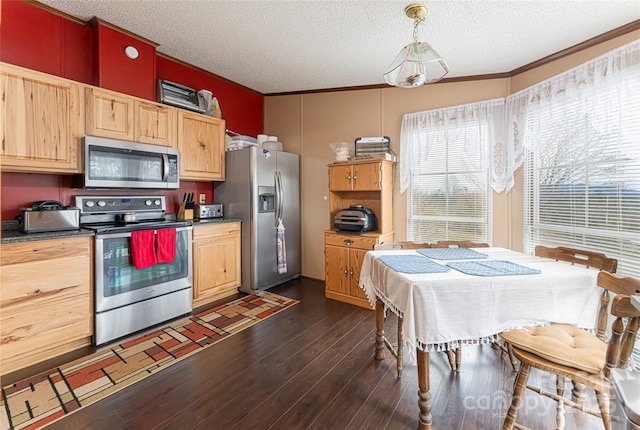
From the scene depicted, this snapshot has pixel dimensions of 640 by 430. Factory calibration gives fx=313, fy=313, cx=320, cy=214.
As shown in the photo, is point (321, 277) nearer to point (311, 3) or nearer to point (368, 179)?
point (368, 179)

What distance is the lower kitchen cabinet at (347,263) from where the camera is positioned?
11.7 ft

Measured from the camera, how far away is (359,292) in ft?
11.8

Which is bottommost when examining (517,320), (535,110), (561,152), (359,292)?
(359,292)

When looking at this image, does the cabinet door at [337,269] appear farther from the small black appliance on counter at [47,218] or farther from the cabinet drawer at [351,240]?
the small black appliance on counter at [47,218]

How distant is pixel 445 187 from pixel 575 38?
1740 mm

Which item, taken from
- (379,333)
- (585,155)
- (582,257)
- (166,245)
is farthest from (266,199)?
(585,155)

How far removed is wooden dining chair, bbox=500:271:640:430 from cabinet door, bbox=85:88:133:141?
3420 mm

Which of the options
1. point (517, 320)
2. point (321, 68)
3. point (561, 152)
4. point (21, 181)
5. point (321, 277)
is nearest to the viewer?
point (517, 320)

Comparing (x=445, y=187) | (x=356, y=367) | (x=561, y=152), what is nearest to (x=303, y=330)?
(x=356, y=367)

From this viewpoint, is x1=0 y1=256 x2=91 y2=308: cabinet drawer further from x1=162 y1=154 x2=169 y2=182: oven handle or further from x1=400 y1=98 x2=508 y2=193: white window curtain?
x1=400 y1=98 x2=508 y2=193: white window curtain

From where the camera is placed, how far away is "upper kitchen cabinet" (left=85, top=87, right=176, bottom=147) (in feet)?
8.97

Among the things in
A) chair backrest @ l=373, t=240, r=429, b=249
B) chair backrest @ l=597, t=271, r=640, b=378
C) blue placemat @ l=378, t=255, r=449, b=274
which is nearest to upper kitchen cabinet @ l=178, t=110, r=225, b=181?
chair backrest @ l=373, t=240, r=429, b=249

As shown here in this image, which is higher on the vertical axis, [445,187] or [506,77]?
[506,77]

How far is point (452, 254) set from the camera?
2430 millimetres
